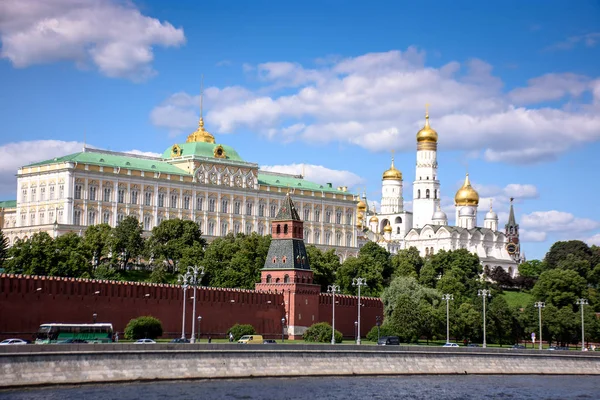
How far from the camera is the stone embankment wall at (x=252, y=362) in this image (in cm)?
5072

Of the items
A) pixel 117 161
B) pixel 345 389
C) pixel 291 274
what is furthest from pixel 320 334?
pixel 117 161

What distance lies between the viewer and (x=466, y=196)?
562 feet

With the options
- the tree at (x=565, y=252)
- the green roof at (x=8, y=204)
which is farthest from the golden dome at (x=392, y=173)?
the green roof at (x=8, y=204)

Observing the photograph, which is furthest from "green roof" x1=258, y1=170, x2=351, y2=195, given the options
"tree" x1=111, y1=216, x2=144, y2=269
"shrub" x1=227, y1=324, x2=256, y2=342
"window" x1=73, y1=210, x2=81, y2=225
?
"shrub" x1=227, y1=324, x2=256, y2=342

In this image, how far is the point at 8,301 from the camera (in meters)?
67.4

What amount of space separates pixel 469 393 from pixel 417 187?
115888 millimetres

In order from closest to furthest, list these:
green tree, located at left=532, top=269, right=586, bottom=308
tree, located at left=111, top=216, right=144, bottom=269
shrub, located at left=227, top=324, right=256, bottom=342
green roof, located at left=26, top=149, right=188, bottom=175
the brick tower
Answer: shrub, located at left=227, top=324, right=256, bottom=342
the brick tower
tree, located at left=111, top=216, right=144, bottom=269
green tree, located at left=532, top=269, right=586, bottom=308
green roof, located at left=26, top=149, right=188, bottom=175

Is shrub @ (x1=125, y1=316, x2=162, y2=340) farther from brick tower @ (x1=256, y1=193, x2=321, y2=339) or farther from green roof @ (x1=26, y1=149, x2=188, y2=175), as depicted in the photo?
green roof @ (x1=26, y1=149, x2=188, y2=175)

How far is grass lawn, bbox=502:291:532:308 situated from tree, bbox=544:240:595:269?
44.0 ft

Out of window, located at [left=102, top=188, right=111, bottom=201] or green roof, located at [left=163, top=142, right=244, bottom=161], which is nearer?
window, located at [left=102, top=188, right=111, bottom=201]

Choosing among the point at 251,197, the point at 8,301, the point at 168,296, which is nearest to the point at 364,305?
the point at 168,296

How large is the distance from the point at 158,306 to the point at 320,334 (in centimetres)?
1115

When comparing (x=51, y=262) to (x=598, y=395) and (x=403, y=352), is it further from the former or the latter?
(x=598, y=395)

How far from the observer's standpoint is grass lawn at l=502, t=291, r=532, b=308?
123 metres
